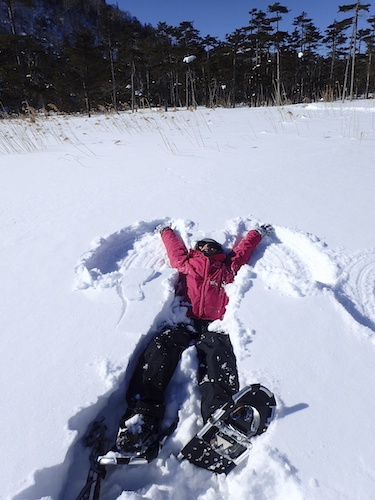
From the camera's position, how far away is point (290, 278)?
2068 millimetres

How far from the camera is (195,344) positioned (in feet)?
6.66

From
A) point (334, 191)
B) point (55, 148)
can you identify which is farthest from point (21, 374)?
point (55, 148)

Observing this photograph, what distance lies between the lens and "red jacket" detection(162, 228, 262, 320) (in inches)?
89.2

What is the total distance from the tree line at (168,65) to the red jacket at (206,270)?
936cm

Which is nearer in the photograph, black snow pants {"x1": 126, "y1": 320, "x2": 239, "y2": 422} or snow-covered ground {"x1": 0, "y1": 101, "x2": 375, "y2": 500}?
snow-covered ground {"x1": 0, "y1": 101, "x2": 375, "y2": 500}

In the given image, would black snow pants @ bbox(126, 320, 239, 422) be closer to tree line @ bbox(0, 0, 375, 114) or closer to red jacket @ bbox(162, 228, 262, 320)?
red jacket @ bbox(162, 228, 262, 320)

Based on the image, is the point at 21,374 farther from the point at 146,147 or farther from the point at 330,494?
the point at 146,147

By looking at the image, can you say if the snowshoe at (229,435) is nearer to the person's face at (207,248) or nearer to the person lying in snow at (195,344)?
the person lying in snow at (195,344)

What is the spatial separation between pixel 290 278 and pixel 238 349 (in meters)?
0.63

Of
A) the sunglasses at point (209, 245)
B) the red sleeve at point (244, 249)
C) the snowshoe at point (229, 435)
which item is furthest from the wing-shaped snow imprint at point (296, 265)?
the snowshoe at point (229, 435)

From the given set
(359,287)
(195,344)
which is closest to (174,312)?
(195,344)

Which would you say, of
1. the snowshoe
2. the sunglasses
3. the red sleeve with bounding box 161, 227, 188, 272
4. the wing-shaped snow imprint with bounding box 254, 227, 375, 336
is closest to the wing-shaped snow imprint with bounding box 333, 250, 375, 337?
the wing-shaped snow imprint with bounding box 254, 227, 375, 336

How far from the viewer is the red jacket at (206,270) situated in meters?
2.27

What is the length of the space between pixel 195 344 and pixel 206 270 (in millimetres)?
593
